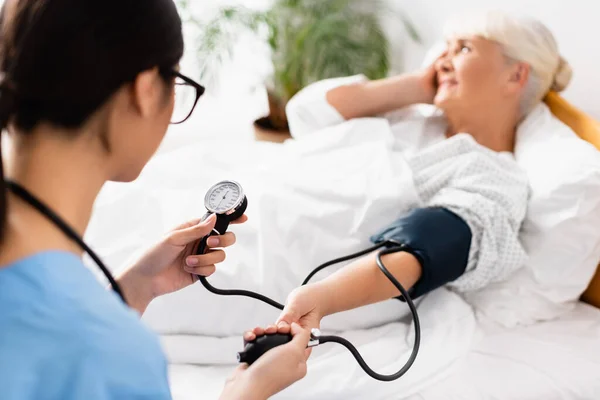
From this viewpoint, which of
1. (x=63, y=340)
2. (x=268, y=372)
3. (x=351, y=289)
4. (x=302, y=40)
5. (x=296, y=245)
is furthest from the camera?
(x=302, y=40)

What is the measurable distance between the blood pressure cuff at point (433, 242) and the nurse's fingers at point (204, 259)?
1.25ft

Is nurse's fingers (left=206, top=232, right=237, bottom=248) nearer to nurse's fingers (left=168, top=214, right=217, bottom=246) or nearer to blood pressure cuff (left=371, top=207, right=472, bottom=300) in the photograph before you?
nurse's fingers (left=168, top=214, right=217, bottom=246)

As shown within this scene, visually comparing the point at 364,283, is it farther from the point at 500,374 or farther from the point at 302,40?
the point at 302,40

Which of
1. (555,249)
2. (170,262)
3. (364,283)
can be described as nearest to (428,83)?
(555,249)

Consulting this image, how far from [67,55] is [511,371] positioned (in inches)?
37.5

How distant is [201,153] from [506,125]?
0.79 meters

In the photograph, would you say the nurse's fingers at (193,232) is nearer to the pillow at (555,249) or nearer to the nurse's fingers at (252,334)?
the nurse's fingers at (252,334)

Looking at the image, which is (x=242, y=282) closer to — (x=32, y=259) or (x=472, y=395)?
(x=472, y=395)

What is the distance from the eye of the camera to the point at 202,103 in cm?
315

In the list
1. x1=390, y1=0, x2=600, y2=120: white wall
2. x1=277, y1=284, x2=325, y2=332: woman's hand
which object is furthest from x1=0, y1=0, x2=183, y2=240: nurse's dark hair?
x1=390, y1=0, x2=600, y2=120: white wall

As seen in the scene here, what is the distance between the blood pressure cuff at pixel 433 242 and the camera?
121cm

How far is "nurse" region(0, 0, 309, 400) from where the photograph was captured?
1.85ft

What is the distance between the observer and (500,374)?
1.17 meters

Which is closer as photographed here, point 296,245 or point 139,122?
point 139,122
